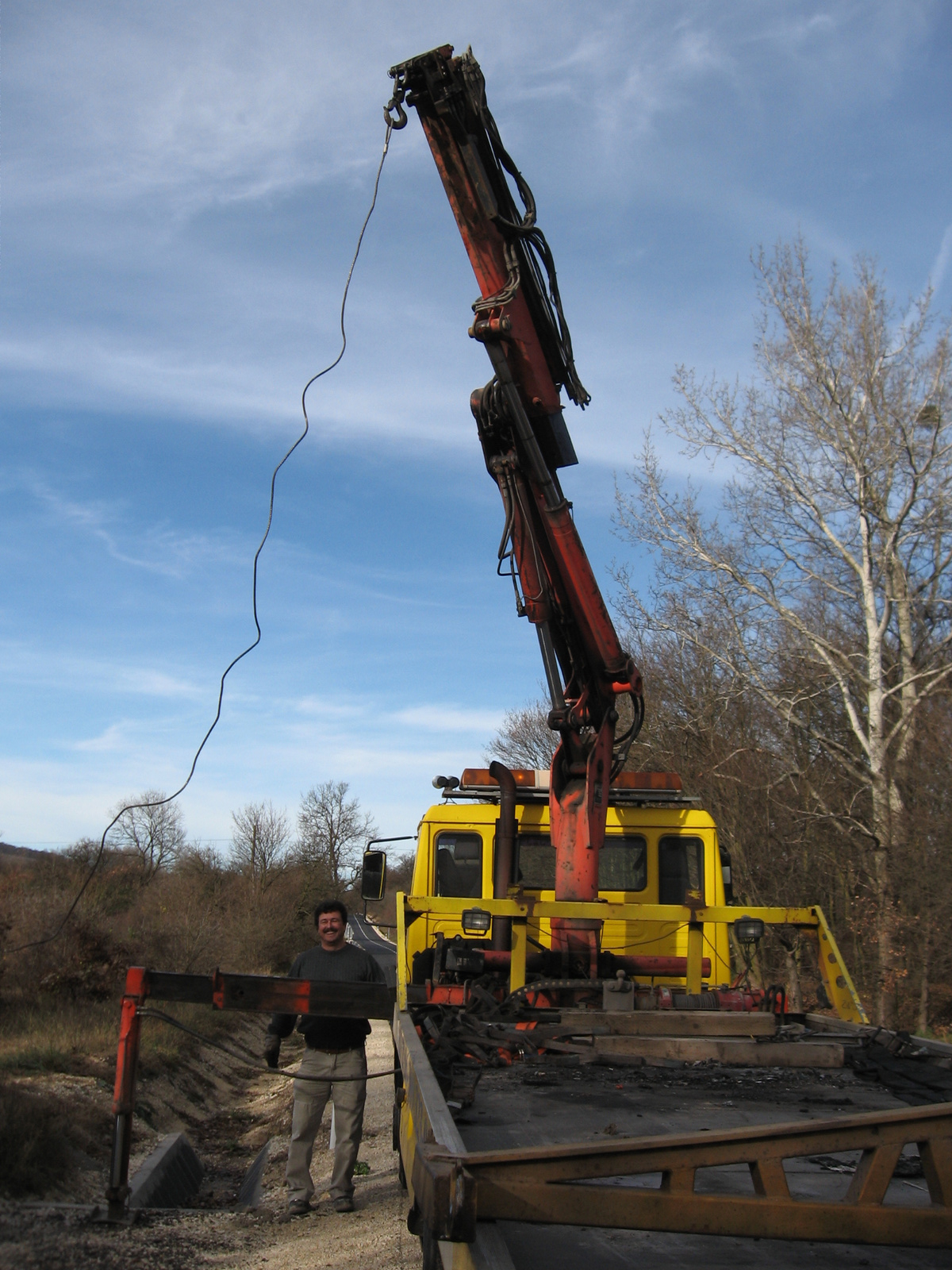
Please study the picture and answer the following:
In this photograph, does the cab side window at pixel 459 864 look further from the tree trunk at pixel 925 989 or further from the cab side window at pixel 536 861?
the tree trunk at pixel 925 989

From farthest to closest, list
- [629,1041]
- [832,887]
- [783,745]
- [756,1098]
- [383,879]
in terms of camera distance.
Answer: [783,745] → [832,887] → [383,879] → [629,1041] → [756,1098]

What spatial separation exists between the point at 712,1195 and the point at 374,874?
19.4ft

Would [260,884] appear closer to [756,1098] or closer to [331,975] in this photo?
[331,975]

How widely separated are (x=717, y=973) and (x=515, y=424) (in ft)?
14.0

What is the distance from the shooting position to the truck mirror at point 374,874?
786 centimetres

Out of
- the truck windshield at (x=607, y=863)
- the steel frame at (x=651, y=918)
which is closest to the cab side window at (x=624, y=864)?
the truck windshield at (x=607, y=863)

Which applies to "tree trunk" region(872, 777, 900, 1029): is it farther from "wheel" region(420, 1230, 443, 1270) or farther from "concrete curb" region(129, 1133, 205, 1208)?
"wheel" region(420, 1230, 443, 1270)

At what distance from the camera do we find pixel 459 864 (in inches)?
321

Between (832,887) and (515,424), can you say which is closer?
(515,424)

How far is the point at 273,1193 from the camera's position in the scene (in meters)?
7.55

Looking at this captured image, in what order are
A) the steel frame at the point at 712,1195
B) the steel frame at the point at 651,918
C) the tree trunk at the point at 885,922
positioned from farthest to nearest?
the tree trunk at the point at 885,922, the steel frame at the point at 651,918, the steel frame at the point at 712,1195

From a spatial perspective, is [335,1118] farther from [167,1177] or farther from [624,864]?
[624,864]

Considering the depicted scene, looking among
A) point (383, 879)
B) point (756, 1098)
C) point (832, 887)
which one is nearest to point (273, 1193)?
point (383, 879)

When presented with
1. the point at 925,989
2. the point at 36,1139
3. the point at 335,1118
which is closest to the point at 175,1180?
the point at 36,1139
